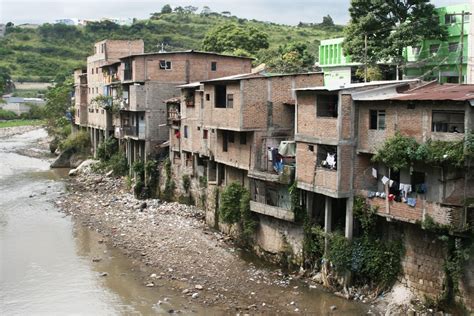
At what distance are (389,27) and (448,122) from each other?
70.7ft

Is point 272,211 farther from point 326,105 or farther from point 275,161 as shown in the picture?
point 326,105

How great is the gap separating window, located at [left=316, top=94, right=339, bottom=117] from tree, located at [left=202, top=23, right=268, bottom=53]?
48.5 m

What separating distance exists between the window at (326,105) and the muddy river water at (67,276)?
6547mm

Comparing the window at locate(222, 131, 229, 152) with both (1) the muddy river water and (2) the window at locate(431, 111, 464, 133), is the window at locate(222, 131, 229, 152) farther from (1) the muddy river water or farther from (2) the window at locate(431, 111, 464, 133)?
(2) the window at locate(431, 111, 464, 133)

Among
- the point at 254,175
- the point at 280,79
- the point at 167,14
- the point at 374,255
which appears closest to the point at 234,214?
the point at 254,175

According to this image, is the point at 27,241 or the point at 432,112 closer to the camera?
the point at 432,112

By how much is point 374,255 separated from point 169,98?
24708 millimetres

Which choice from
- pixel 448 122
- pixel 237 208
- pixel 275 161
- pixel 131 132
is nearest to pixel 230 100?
pixel 275 161

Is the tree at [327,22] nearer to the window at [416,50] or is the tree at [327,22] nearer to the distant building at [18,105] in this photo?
the distant building at [18,105]

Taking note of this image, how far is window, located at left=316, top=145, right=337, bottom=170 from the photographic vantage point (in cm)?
2217

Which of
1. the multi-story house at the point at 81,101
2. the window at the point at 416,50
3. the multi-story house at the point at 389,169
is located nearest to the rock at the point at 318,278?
the multi-story house at the point at 389,169

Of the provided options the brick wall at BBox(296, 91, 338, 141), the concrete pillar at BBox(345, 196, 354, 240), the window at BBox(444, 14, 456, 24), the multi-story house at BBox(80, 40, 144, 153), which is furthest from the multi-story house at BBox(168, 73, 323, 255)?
the multi-story house at BBox(80, 40, 144, 153)

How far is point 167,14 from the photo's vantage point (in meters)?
182

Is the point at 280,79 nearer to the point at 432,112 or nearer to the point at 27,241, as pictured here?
the point at 432,112
